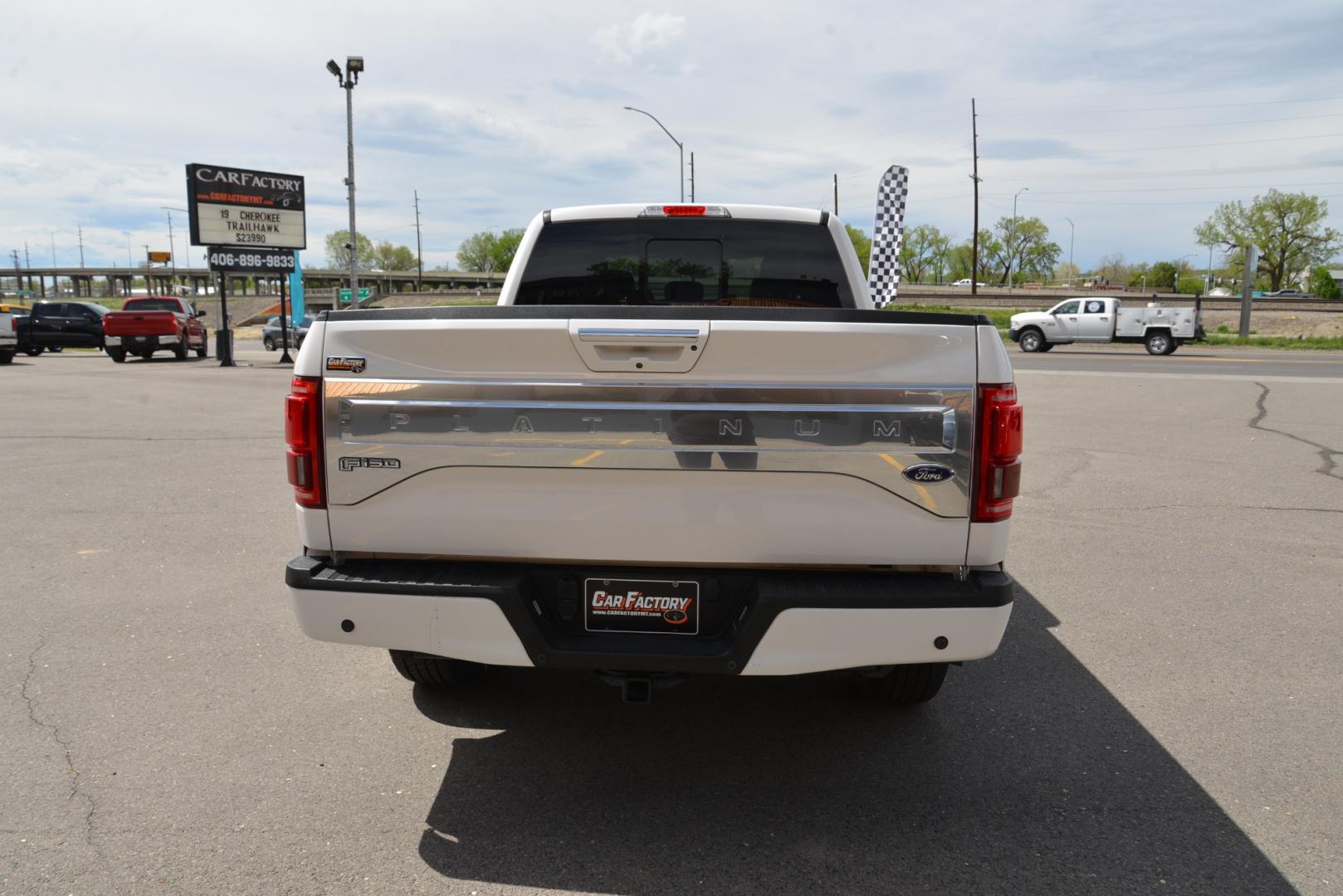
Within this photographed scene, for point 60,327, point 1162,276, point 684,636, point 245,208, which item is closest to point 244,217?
point 245,208

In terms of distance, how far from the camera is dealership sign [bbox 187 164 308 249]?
2773 centimetres

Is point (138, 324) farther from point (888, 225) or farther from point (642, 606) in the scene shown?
point (642, 606)

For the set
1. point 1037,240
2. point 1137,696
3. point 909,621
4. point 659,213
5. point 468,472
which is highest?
point 1037,240

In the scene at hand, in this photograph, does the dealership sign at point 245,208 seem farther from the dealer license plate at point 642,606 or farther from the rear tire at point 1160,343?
the dealer license plate at point 642,606

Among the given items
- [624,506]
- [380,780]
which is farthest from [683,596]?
[380,780]

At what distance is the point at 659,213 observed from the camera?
488 centimetres

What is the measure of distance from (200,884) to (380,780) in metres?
0.71

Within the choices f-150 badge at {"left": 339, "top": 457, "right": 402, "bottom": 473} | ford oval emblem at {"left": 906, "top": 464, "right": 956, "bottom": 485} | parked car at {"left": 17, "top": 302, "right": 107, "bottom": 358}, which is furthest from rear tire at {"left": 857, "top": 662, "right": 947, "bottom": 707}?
parked car at {"left": 17, "top": 302, "right": 107, "bottom": 358}

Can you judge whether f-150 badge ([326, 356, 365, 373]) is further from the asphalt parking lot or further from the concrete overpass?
the concrete overpass

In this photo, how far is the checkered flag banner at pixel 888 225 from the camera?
74.8 feet

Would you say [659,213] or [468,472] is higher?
[659,213]

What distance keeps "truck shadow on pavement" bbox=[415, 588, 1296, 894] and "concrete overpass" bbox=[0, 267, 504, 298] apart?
12745 centimetres

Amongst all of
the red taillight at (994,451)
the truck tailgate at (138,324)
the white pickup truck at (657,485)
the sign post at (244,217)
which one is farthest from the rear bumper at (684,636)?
the truck tailgate at (138,324)

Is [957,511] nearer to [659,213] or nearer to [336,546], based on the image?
[336,546]
